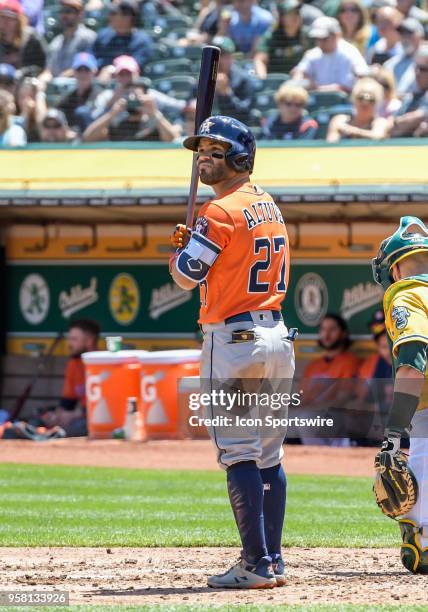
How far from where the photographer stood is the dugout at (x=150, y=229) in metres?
13.1

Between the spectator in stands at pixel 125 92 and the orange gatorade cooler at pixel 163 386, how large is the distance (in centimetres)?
297

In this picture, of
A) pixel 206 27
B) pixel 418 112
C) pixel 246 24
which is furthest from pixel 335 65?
pixel 206 27

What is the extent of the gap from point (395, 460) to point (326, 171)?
8.21 meters

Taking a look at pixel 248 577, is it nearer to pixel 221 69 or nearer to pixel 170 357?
pixel 170 357

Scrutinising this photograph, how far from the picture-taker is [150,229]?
14.8 m

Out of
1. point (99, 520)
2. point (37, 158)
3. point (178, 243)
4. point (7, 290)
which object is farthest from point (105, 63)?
point (178, 243)

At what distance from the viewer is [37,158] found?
14445 mm

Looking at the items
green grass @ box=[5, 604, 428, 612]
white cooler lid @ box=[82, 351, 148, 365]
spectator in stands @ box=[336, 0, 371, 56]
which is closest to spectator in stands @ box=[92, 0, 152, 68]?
spectator in stands @ box=[336, 0, 371, 56]

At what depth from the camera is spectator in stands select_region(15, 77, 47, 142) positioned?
1509cm

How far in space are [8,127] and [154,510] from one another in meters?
7.46

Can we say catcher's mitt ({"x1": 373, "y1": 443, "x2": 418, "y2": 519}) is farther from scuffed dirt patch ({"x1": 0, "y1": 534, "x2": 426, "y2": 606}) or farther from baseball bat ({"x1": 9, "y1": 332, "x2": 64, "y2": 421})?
baseball bat ({"x1": 9, "y1": 332, "x2": 64, "y2": 421})

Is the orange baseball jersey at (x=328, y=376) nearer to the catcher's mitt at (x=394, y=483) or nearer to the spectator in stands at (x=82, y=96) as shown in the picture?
the spectator in stands at (x=82, y=96)

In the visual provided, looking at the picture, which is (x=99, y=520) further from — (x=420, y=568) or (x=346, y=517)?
(x=420, y=568)

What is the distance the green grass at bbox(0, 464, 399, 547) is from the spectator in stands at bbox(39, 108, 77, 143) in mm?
4588
